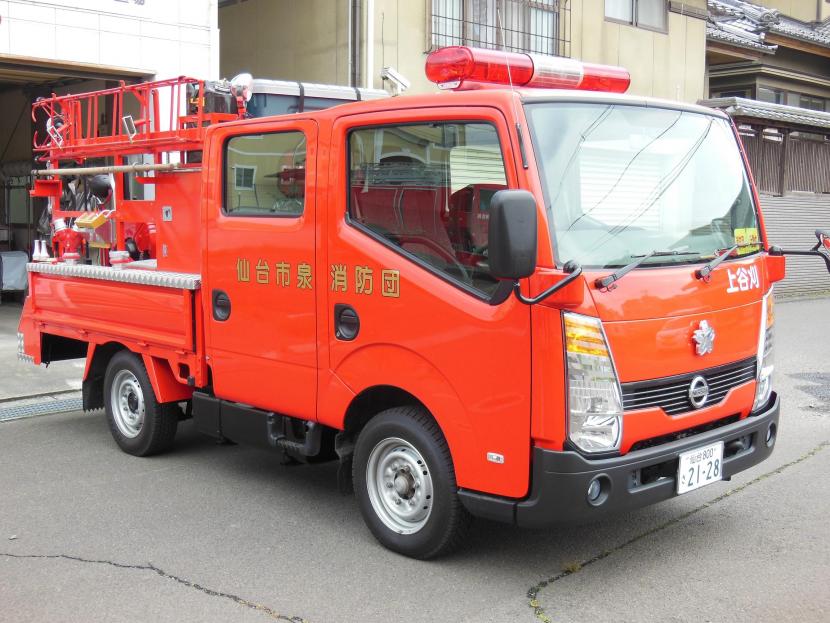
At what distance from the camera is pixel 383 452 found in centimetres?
464

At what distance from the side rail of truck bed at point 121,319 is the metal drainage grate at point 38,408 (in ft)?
2.17

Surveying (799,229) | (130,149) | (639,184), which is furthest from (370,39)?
(799,229)

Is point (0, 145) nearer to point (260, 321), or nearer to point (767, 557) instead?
point (260, 321)

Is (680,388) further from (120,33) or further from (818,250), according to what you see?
(120,33)

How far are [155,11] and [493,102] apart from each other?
354 inches

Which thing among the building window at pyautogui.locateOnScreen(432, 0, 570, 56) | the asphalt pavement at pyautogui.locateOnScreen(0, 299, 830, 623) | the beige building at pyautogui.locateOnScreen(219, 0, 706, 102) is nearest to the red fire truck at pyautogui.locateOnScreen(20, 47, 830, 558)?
the asphalt pavement at pyautogui.locateOnScreen(0, 299, 830, 623)

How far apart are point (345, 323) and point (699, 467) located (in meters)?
1.82

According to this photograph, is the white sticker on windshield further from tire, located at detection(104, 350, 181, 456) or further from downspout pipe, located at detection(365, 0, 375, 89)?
downspout pipe, located at detection(365, 0, 375, 89)

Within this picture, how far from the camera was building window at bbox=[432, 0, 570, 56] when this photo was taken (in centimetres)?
1422

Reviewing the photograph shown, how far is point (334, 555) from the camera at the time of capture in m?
4.61

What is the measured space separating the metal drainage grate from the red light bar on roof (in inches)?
198

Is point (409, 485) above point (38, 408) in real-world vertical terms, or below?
above

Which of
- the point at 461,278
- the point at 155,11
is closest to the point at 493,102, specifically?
the point at 461,278

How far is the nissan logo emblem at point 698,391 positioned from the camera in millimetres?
4250
